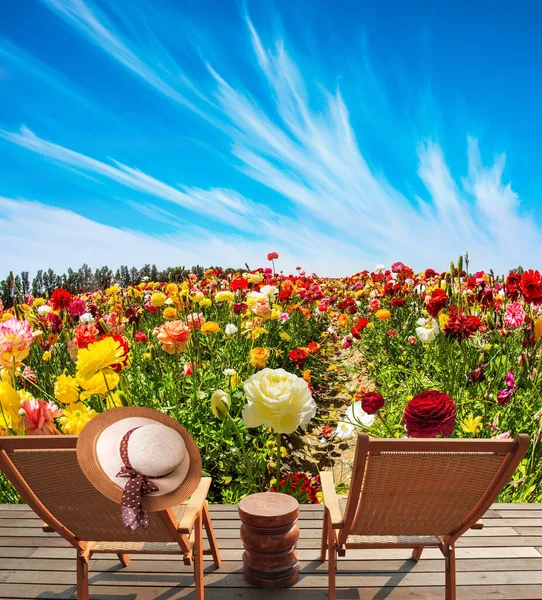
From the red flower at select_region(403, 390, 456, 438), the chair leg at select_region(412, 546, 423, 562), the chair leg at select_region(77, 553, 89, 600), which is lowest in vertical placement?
the chair leg at select_region(412, 546, 423, 562)

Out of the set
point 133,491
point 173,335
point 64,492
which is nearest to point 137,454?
point 133,491

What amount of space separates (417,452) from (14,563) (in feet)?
6.41

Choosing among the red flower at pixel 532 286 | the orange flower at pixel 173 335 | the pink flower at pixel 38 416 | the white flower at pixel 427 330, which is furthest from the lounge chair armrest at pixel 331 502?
the white flower at pixel 427 330

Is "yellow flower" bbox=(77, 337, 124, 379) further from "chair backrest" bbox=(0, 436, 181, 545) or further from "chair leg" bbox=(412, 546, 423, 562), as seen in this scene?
"chair leg" bbox=(412, 546, 423, 562)

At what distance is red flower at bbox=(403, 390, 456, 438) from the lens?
1.76 meters

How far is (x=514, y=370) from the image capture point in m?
4.20

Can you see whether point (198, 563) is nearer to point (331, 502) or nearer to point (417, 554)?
point (331, 502)

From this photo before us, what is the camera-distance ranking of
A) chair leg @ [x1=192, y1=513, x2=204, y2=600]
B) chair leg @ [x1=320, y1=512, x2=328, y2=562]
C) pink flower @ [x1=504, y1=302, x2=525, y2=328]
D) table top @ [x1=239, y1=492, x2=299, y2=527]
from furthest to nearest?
pink flower @ [x1=504, y1=302, x2=525, y2=328] → chair leg @ [x1=320, y1=512, x2=328, y2=562] → table top @ [x1=239, y1=492, x2=299, y2=527] → chair leg @ [x1=192, y1=513, x2=204, y2=600]

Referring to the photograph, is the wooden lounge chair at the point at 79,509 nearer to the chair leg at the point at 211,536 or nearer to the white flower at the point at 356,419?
the chair leg at the point at 211,536

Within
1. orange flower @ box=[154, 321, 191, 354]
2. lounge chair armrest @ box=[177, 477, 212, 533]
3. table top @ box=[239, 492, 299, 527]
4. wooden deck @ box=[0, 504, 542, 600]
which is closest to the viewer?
lounge chair armrest @ box=[177, 477, 212, 533]

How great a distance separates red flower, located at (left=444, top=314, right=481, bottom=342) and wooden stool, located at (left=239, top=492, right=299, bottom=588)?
224cm

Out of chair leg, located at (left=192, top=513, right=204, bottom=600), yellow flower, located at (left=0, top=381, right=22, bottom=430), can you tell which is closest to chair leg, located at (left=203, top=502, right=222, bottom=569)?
chair leg, located at (left=192, top=513, right=204, bottom=600)

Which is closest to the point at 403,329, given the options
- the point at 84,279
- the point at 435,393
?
the point at 435,393

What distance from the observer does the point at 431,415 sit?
1.77 metres
